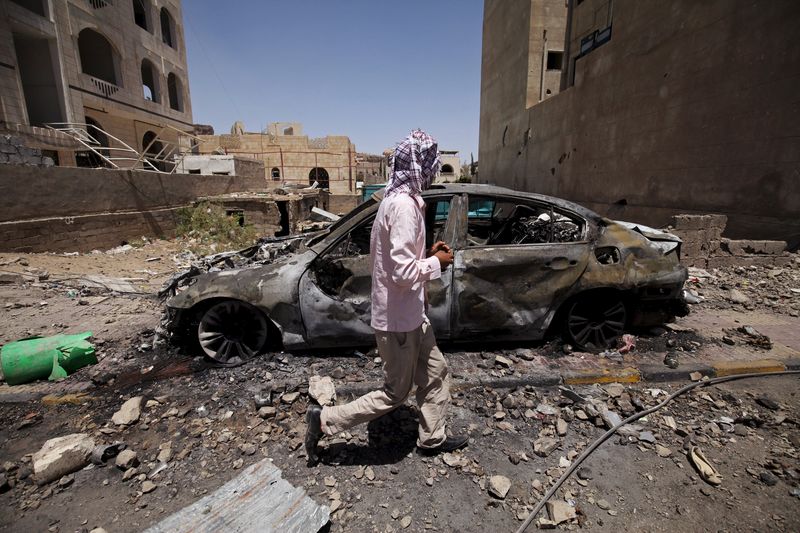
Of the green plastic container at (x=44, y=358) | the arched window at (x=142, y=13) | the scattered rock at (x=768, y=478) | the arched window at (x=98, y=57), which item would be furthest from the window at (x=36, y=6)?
the scattered rock at (x=768, y=478)

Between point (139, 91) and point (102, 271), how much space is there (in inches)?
755

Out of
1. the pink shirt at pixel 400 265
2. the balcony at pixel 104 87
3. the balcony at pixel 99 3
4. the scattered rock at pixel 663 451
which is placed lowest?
the scattered rock at pixel 663 451

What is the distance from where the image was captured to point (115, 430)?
274cm

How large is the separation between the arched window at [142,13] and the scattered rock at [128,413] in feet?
91.6

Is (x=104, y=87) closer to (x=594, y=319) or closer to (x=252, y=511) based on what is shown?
(x=252, y=511)

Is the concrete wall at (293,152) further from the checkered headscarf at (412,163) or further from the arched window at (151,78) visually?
the checkered headscarf at (412,163)

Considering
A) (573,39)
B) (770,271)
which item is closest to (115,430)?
(770,271)

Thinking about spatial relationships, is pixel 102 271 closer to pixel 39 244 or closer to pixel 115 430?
pixel 39 244

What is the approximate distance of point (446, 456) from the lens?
97.9 inches

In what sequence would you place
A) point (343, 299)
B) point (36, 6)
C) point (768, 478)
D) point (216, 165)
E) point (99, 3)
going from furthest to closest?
point (99, 3), point (216, 165), point (36, 6), point (343, 299), point (768, 478)

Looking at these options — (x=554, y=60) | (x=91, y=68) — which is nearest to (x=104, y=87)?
(x=91, y=68)

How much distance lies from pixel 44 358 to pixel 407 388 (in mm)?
3483

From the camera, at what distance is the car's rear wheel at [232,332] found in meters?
3.47

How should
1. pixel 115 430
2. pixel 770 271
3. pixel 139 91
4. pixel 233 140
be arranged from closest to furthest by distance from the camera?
pixel 115 430, pixel 770 271, pixel 139 91, pixel 233 140
